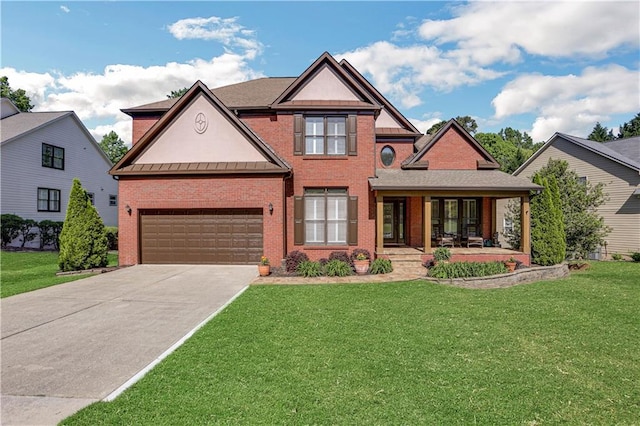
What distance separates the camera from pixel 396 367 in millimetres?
4844

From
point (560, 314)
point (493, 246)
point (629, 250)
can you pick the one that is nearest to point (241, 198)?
point (560, 314)

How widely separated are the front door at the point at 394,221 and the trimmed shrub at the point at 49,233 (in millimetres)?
20145

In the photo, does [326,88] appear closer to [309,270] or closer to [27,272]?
[309,270]

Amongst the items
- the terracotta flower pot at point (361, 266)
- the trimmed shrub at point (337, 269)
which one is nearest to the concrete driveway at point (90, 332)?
the trimmed shrub at point (337, 269)

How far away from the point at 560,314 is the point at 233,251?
1145 centimetres

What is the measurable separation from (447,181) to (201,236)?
36.7ft

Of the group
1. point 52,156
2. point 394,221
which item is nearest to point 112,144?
point 52,156

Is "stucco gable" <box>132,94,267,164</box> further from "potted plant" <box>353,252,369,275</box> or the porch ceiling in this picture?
"potted plant" <box>353,252,369,275</box>

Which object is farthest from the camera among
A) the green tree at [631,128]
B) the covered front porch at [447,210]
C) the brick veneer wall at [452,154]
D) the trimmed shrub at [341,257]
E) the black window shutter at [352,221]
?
the green tree at [631,128]

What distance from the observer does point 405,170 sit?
16.0 meters

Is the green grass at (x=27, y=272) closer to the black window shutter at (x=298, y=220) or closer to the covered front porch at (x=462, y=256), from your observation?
the black window shutter at (x=298, y=220)

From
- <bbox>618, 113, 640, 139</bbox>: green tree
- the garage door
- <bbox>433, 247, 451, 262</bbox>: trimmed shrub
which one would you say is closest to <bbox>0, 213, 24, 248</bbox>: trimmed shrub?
the garage door

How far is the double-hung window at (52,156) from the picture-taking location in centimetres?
2267

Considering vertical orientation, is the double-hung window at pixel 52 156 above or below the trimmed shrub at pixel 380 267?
above
